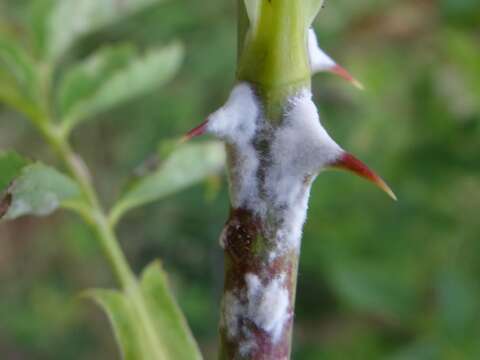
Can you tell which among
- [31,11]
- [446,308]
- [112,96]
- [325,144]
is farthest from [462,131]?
[325,144]

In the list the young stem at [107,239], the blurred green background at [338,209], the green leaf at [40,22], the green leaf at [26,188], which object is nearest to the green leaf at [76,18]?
the green leaf at [40,22]

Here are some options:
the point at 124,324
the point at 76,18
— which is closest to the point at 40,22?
the point at 76,18

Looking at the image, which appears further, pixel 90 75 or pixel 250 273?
pixel 90 75

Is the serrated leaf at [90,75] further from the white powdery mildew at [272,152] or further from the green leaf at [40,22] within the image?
the white powdery mildew at [272,152]

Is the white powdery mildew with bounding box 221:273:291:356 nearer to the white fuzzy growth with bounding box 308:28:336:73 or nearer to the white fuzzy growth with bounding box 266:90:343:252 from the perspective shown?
the white fuzzy growth with bounding box 266:90:343:252

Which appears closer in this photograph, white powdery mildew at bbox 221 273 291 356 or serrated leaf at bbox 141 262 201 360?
white powdery mildew at bbox 221 273 291 356

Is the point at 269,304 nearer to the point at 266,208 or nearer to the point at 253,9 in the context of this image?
the point at 266,208

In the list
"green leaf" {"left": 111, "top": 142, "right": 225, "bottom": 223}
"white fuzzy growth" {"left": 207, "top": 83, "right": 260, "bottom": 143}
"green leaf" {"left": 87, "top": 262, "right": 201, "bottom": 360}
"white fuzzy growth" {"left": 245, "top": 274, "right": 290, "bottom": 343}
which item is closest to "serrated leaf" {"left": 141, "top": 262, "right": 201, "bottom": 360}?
"green leaf" {"left": 87, "top": 262, "right": 201, "bottom": 360}
